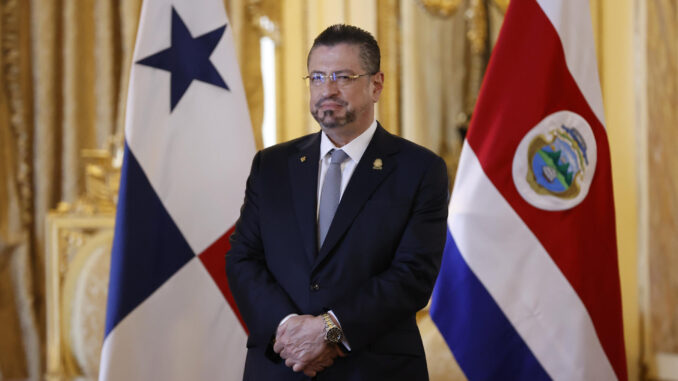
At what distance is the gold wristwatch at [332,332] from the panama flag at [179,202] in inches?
38.1

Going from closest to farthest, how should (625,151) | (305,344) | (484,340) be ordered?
(305,344), (484,340), (625,151)

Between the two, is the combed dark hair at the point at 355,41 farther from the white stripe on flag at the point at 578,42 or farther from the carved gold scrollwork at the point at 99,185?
the carved gold scrollwork at the point at 99,185

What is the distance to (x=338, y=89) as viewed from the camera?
71.2 inches

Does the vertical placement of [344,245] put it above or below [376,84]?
below

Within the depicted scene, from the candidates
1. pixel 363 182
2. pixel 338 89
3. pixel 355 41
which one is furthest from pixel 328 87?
pixel 363 182

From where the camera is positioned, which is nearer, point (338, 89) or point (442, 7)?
point (338, 89)

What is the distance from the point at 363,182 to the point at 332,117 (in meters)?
0.18

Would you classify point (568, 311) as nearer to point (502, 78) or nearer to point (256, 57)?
point (502, 78)

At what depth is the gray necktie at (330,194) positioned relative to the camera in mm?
1854

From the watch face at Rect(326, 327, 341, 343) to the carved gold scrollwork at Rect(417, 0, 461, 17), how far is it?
8.27ft

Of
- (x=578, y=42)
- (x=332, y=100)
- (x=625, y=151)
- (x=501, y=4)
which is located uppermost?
(x=501, y=4)

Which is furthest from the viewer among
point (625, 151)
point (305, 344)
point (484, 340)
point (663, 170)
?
point (625, 151)

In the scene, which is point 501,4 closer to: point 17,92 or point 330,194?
point 330,194

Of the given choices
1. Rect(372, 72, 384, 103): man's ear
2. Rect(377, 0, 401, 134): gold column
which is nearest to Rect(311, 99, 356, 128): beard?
Rect(372, 72, 384, 103): man's ear
